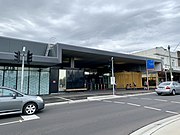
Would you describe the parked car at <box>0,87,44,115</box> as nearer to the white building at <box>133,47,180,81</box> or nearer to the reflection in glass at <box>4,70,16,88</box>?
the reflection in glass at <box>4,70,16,88</box>

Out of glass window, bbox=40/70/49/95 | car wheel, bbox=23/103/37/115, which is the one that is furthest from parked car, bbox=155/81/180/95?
car wheel, bbox=23/103/37/115

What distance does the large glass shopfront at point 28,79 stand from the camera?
1933cm

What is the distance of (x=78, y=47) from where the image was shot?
21.1 meters

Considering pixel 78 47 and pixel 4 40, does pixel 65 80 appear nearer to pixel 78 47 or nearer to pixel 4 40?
pixel 78 47

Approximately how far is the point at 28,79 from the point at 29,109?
1123 centimetres

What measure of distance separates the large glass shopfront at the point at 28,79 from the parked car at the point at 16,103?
10.6m

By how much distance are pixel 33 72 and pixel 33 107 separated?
1150 cm

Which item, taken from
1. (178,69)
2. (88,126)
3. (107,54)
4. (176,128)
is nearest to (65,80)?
(107,54)

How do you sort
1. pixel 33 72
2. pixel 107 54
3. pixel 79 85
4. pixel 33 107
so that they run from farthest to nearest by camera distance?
pixel 79 85, pixel 107 54, pixel 33 72, pixel 33 107

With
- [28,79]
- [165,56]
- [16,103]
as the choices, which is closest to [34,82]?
[28,79]

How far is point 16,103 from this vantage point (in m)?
9.44

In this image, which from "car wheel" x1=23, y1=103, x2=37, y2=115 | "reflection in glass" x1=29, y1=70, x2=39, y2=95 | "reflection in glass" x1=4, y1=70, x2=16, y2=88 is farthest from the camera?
"reflection in glass" x1=29, y1=70, x2=39, y2=95

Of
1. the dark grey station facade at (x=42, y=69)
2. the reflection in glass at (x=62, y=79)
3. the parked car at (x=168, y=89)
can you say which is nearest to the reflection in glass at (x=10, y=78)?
the dark grey station facade at (x=42, y=69)

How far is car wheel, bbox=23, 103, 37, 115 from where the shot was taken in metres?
9.78
